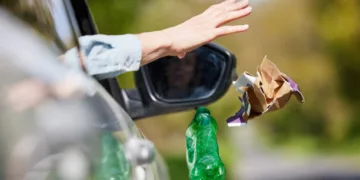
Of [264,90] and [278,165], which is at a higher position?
[264,90]

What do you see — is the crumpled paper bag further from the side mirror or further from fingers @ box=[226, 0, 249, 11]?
the side mirror

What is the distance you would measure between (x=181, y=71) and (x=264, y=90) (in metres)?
0.47

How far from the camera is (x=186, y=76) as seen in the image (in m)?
1.43

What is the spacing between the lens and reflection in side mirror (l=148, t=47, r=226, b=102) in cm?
141

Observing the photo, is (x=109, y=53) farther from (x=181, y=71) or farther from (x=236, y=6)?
(x=181, y=71)

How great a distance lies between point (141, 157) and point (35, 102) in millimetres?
148

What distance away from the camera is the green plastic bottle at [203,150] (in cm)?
93

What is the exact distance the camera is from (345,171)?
20.6ft

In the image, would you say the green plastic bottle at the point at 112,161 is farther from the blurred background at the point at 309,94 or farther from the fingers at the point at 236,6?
the blurred background at the point at 309,94

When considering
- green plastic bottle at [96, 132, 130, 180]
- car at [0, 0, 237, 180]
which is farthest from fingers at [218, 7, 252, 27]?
green plastic bottle at [96, 132, 130, 180]

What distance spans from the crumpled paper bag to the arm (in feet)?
0.26

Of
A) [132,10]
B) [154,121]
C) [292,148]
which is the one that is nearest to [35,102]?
[154,121]

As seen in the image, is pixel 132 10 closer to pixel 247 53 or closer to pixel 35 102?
pixel 247 53

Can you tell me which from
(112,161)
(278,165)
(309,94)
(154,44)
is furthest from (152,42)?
(278,165)
